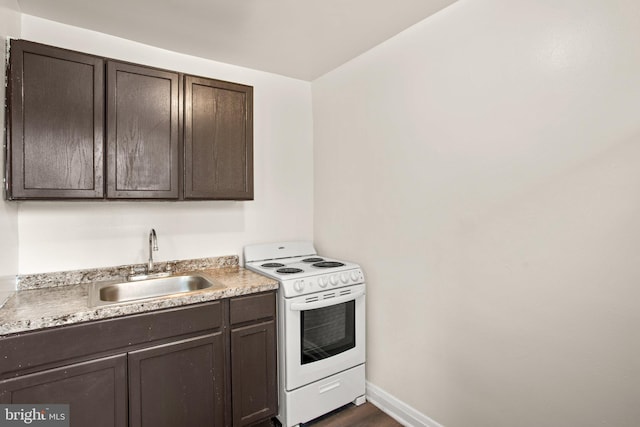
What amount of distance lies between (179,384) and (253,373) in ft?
1.39

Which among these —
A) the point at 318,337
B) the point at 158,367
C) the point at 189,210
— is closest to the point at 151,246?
the point at 189,210

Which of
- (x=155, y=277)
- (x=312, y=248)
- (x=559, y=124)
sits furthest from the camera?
(x=312, y=248)

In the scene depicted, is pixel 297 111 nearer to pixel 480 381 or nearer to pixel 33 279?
pixel 33 279

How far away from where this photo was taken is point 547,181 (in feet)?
4.85

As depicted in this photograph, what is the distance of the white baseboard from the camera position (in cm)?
202

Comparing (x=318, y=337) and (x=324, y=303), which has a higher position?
(x=324, y=303)

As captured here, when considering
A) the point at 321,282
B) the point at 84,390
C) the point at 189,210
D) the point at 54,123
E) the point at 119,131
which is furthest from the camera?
the point at 189,210

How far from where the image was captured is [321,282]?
215 centimetres

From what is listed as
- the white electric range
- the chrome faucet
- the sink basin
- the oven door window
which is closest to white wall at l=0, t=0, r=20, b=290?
the sink basin

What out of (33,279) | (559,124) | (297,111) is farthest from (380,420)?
(297,111)

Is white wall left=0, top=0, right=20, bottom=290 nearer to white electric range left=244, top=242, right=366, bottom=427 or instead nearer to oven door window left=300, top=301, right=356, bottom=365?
white electric range left=244, top=242, right=366, bottom=427

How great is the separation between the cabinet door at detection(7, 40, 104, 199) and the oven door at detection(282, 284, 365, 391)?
1360mm

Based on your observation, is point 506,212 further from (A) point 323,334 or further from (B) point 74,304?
(B) point 74,304

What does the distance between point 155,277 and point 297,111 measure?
5.92 ft
